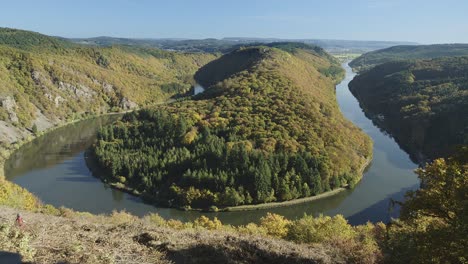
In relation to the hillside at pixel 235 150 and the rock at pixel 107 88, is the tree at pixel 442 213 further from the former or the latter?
the rock at pixel 107 88

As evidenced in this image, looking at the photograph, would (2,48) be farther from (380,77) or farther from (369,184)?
(380,77)

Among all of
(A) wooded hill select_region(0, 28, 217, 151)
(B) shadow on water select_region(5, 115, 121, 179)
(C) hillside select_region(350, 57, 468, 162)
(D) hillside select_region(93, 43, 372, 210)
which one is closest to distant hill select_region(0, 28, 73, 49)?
(A) wooded hill select_region(0, 28, 217, 151)

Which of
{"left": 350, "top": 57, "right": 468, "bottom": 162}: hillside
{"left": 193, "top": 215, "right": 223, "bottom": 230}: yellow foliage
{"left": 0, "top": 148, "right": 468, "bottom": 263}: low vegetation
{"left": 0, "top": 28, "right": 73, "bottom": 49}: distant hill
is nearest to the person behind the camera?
{"left": 0, "top": 148, "right": 468, "bottom": 263}: low vegetation

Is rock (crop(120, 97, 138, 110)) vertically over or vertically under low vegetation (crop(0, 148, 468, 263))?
under

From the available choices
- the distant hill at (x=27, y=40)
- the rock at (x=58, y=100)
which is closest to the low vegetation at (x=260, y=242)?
the rock at (x=58, y=100)

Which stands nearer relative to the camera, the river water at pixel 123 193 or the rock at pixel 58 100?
the river water at pixel 123 193

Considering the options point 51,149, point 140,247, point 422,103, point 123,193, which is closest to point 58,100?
point 51,149

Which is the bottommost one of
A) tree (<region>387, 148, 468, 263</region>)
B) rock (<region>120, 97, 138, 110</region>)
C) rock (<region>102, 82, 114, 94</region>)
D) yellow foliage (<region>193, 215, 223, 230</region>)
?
rock (<region>120, 97, 138, 110</region>)

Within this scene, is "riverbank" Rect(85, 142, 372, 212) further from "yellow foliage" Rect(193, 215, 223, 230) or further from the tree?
the tree
